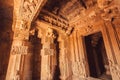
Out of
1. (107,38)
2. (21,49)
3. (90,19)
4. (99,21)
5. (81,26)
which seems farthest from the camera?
(81,26)

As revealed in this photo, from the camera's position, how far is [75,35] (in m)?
3.26

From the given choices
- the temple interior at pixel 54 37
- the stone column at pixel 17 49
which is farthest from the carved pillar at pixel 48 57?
the stone column at pixel 17 49

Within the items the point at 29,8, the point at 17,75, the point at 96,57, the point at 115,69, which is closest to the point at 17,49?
the point at 17,75

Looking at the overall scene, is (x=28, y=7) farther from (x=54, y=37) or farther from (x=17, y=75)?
(x=17, y=75)

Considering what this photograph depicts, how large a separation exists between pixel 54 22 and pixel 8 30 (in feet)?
4.37

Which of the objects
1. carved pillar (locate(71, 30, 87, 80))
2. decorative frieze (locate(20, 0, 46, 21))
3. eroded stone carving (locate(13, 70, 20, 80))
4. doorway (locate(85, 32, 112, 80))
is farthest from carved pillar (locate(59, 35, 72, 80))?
eroded stone carving (locate(13, 70, 20, 80))

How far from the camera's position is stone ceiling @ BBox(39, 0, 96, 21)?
2860 millimetres

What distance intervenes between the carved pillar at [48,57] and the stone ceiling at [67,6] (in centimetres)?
72

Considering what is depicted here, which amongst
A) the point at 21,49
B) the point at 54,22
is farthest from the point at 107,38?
the point at 21,49

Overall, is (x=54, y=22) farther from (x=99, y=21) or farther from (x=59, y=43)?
(x=99, y=21)

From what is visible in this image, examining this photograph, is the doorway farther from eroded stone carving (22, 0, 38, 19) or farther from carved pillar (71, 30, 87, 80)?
eroded stone carving (22, 0, 38, 19)

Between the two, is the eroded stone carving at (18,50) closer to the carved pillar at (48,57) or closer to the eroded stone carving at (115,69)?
the carved pillar at (48,57)

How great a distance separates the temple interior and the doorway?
0.05 meters

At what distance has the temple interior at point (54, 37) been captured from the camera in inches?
88.4
